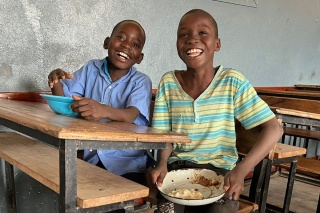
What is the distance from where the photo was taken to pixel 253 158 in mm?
1500

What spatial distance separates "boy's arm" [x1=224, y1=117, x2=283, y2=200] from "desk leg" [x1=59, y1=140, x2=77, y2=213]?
2.04 ft

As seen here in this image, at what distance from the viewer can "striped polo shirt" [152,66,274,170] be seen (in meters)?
1.60

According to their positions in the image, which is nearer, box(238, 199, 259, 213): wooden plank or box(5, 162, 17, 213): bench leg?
box(238, 199, 259, 213): wooden plank

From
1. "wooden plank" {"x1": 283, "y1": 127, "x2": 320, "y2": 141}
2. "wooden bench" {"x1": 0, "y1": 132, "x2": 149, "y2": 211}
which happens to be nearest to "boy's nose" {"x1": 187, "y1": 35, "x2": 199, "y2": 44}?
"wooden bench" {"x1": 0, "y1": 132, "x2": 149, "y2": 211}

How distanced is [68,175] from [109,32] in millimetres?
1709

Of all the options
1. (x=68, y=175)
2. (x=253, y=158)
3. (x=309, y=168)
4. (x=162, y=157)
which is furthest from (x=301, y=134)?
(x=68, y=175)

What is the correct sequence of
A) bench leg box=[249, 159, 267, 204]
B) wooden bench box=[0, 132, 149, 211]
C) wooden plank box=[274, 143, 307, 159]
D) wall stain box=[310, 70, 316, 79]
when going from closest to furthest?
wooden bench box=[0, 132, 149, 211], bench leg box=[249, 159, 267, 204], wooden plank box=[274, 143, 307, 159], wall stain box=[310, 70, 316, 79]

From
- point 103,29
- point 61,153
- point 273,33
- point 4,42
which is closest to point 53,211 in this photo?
point 4,42

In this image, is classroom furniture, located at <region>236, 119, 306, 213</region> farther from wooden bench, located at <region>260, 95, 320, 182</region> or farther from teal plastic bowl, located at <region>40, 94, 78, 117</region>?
teal plastic bowl, located at <region>40, 94, 78, 117</region>

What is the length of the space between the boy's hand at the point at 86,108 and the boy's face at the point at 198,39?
59 centimetres

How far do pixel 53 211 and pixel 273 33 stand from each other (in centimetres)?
332

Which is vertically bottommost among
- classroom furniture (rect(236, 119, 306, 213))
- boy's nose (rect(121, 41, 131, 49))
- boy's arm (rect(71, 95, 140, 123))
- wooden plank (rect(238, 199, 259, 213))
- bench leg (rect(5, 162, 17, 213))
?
bench leg (rect(5, 162, 17, 213))

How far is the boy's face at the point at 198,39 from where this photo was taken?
1.67 m

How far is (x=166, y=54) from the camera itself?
306cm
